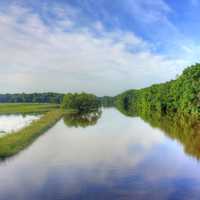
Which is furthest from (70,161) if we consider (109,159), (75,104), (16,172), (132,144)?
(75,104)

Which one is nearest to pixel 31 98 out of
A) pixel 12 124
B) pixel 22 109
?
pixel 22 109

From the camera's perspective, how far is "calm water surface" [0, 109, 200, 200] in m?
11.2

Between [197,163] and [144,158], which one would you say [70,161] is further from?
[197,163]

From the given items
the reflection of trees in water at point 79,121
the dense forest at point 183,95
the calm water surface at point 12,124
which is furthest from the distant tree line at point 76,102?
the calm water surface at point 12,124

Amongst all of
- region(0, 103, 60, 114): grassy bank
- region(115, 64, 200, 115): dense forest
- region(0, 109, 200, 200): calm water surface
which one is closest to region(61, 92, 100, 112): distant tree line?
region(0, 103, 60, 114): grassy bank

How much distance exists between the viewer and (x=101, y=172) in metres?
14.2

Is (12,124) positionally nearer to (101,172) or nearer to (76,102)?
(101,172)

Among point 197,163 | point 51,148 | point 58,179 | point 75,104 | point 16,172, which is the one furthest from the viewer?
point 75,104

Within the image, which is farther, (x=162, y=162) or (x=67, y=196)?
(x=162, y=162)

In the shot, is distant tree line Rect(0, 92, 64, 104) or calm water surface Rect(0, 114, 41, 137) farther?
distant tree line Rect(0, 92, 64, 104)

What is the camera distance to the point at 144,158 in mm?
17391

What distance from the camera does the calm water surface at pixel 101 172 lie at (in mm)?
11250

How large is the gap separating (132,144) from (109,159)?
5.65 meters

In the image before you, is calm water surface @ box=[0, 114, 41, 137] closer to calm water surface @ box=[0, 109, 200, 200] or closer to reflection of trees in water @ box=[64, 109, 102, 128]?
reflection of trees in water @ box=[64, 109, 102, 128]
